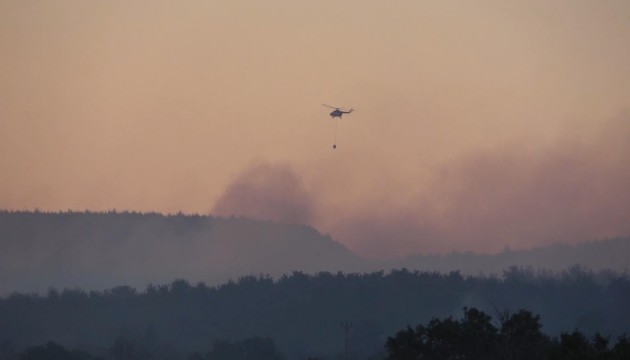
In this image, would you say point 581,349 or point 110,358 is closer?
point 581,349

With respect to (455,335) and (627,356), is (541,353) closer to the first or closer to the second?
(455,335)

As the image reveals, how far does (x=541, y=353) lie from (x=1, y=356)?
121 m

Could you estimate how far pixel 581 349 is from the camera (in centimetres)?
7788

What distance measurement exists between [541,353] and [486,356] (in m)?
5.48

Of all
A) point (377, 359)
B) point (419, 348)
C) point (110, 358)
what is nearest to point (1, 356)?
point (110, 358)

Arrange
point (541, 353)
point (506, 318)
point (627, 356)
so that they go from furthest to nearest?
point (506, 318) < point (541, 353) < point (627, 356)

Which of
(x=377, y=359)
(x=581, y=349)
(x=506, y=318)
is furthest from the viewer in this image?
(x=377, y=359)

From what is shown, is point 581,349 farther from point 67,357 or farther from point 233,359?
point 233,359

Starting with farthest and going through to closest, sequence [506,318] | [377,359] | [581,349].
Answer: [377,359] < [506,318] < [581,349]

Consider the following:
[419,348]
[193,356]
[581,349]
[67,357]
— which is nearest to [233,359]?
[193,356]

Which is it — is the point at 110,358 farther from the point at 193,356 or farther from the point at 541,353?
the point at 541,353

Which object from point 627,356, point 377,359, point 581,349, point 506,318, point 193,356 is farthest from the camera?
point 193,356

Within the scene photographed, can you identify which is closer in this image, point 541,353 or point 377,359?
point 541,353

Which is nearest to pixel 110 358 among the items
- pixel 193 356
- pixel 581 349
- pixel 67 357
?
pixel 193 356
